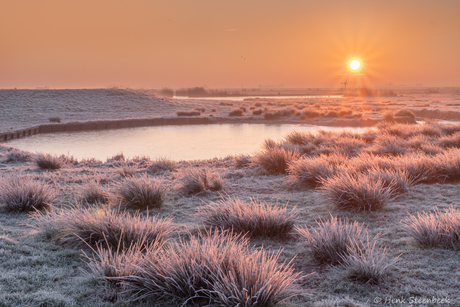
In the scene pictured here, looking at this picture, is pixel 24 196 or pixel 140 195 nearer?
pixel 24 196

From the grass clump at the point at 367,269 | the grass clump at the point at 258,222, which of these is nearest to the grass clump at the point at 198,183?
the grass clump at the point at 258,222

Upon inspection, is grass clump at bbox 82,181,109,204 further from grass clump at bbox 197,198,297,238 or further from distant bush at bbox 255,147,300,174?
distant bush at bbox 255,147,300,174

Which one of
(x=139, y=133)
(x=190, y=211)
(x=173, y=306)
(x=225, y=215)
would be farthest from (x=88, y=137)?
(x=173, y=306)

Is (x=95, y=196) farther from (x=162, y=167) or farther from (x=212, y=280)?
(x=212, y=280)

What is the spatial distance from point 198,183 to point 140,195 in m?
1.37

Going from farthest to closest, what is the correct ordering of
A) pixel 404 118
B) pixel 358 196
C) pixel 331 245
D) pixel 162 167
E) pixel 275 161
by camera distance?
pixel 404 118, pixel 162 167, pixel 275 161, pixel 358 196, pixel 331 245

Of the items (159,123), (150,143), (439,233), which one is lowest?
(150,143)

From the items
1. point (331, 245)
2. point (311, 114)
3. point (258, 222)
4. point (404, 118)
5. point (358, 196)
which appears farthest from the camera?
point (311, 114)

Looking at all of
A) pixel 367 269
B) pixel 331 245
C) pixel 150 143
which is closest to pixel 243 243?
pixel 331 245

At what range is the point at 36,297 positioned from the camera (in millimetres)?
2828

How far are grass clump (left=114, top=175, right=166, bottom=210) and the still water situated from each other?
22.8ft

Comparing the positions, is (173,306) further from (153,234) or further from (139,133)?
(139,133)

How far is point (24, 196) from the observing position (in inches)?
225

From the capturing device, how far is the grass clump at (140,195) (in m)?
6.17
